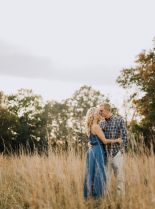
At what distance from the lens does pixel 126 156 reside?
Result: 6.52 meters

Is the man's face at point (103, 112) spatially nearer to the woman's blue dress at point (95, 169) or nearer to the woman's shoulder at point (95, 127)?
the woman's shoulder at point (95, 127)

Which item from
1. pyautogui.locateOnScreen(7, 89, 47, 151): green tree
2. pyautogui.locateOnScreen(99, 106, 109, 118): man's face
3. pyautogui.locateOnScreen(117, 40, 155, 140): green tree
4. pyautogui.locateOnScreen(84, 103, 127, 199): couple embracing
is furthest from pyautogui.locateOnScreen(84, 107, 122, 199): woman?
pyautogui.locateOnScreen(7, 89, 47, 151): green tree

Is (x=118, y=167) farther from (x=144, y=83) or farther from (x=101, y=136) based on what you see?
(x=144, y=83)

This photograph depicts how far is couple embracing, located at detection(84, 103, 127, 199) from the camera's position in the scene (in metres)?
6.16

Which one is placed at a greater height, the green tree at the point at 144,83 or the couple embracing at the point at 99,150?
the green tree at the point at 144,83

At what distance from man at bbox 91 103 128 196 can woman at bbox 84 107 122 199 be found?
0.37 ft

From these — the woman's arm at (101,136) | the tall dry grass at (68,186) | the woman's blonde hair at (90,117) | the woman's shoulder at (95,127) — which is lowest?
the tall dry grass at (68,186)

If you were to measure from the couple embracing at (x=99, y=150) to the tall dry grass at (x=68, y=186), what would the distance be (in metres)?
0.14

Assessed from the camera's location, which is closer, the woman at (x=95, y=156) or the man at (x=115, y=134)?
the woman at (x=95, y=156)

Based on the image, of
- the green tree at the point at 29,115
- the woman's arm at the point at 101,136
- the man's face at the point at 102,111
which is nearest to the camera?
the woman's arm at the point at 101,136

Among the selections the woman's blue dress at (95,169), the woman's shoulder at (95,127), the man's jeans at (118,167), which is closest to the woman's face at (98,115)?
the woman's shoulder at (95,127)

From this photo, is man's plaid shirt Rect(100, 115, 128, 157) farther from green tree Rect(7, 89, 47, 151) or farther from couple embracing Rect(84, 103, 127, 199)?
green tree Rect(7, 89, 47, 151)

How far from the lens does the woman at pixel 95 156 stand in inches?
242

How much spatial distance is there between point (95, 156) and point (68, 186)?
0.98 m
